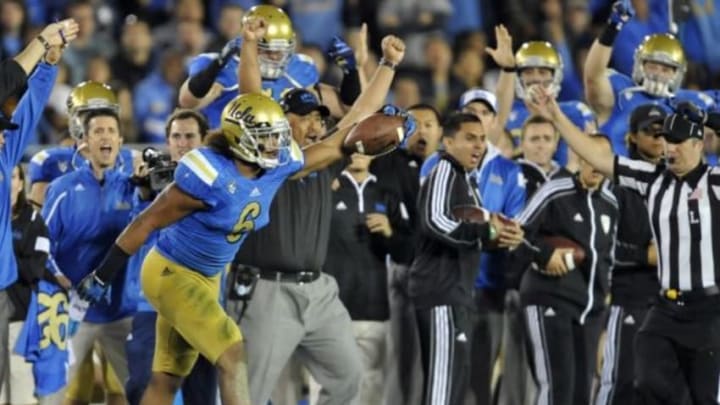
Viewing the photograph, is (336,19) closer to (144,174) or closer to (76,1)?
(76,1)

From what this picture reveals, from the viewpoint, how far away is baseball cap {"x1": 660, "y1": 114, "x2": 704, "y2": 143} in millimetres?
8547

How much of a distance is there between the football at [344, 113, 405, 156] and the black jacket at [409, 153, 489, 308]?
973mm

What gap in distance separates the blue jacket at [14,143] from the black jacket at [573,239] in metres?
2.57

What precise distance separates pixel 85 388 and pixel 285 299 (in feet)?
4.15

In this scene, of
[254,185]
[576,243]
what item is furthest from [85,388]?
[576,243]

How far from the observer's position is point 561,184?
31.0 feet

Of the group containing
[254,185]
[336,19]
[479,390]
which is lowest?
[479,390]

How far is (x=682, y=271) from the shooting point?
341 inches

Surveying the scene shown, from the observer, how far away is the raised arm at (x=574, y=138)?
344 inches

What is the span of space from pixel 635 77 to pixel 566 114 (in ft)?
1.87

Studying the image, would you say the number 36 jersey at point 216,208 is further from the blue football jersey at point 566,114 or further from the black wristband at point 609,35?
the black wristband at point 609,35

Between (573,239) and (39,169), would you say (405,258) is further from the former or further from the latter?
(39,169)

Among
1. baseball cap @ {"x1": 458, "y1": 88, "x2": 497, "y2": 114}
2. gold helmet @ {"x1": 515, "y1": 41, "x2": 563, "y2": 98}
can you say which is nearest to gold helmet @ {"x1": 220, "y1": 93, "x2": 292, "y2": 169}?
baseball cap @ {"x1": 458, "y1": 88, "x2": 497, "y2": 114}

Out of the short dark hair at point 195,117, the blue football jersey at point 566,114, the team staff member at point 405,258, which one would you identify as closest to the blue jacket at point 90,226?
the short dark hair at point 195,117
